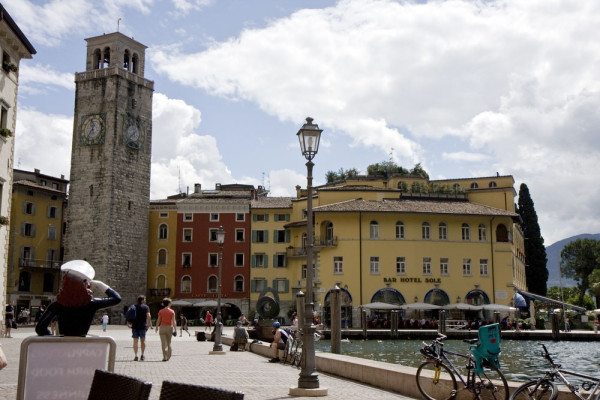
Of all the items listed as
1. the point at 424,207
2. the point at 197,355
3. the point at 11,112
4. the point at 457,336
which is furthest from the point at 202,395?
the point at 424,207

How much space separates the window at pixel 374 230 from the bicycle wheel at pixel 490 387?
47.4m

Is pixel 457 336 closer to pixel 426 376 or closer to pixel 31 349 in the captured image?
pixel 426 376

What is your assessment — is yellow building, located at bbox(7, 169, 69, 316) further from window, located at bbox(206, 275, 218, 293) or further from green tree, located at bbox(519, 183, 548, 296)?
green tree, located at bbox(519, 183, 548, 296)

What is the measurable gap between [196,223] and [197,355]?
46.2 metres

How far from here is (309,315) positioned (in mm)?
13047

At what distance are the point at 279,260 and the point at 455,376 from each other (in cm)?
5646

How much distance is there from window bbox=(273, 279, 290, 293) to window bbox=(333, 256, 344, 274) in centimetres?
1019

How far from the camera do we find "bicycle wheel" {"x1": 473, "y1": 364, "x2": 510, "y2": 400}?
9406mm

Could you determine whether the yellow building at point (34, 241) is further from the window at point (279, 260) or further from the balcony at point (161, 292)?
the window at point (279, 260)

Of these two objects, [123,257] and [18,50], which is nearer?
[18,50]

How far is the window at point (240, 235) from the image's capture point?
67.7 meters

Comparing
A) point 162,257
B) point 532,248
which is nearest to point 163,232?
point 162,257

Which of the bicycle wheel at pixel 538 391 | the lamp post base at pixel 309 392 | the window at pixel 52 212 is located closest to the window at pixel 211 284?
the window at pixel 52 212

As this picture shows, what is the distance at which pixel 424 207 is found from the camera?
192ft
